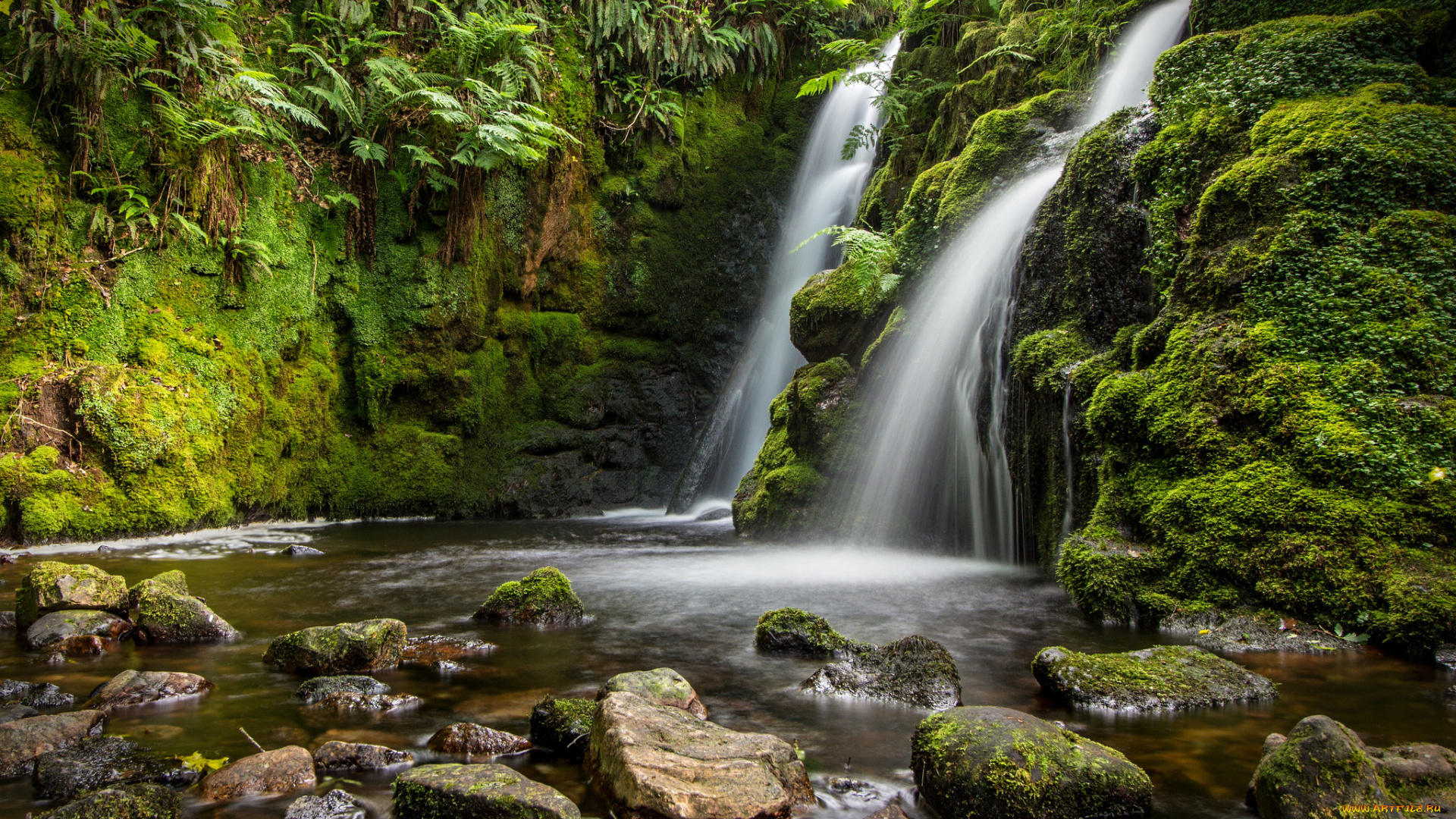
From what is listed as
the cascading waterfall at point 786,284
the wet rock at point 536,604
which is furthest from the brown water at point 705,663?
the cascading waterfall at point 786,284

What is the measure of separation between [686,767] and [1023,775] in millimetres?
1079

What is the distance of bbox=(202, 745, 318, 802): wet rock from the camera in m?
2.52

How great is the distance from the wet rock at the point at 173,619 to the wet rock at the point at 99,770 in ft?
5.86

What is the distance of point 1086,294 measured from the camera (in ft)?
22.2

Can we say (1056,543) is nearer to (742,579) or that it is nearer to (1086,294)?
Answer: (1086,294)

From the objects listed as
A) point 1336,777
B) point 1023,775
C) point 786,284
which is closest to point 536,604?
point 1023,775

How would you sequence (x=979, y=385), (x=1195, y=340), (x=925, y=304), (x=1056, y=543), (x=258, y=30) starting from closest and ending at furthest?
(x=1195, y=340) → (x=1056, y=543) → (x=979, y=385) → (x=925, y=304) → (x=258, y=30)

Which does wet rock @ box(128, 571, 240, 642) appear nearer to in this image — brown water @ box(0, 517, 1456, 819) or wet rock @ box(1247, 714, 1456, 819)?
brown water @ box(0, 517, 1456, 819)

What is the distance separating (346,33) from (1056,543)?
37.7ft

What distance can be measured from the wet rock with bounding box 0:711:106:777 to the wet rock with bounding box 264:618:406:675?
0.93 metres

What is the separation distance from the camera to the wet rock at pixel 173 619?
14.4 ft

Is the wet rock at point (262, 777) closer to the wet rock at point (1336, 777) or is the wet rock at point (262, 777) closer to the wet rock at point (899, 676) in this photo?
the wet rock at point (899, 676)

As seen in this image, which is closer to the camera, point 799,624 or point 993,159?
point 799,624

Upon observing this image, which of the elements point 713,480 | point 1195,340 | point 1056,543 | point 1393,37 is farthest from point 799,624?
point 713,480
